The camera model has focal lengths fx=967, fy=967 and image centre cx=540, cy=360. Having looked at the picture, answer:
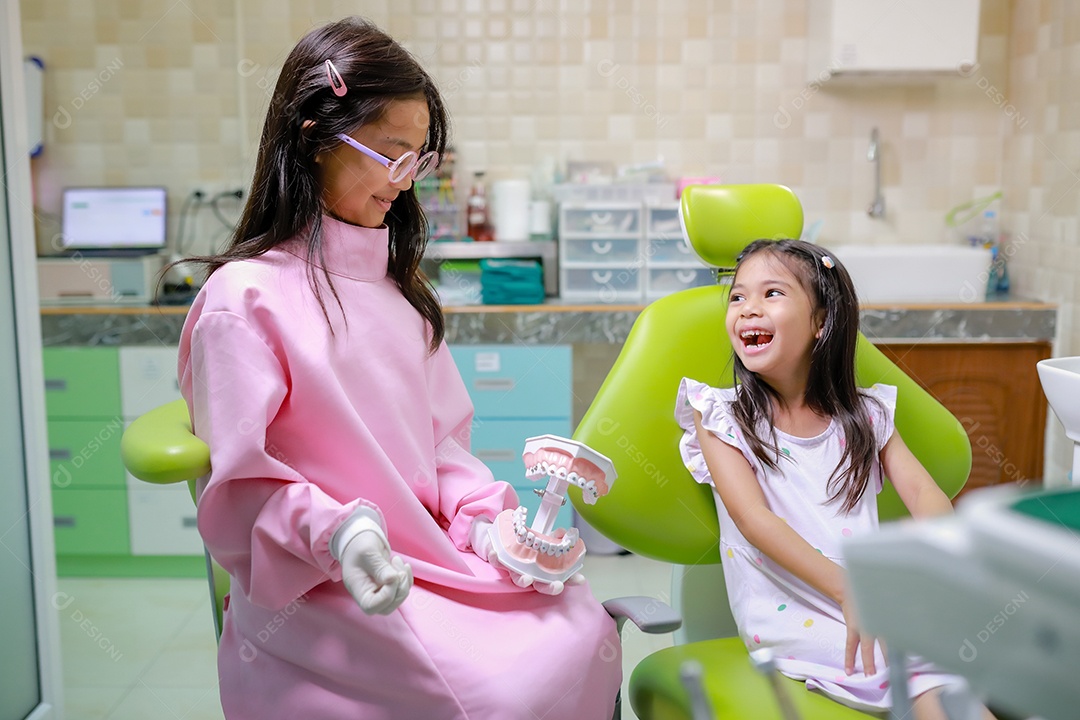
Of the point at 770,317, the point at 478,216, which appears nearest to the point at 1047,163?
the point at 478,216

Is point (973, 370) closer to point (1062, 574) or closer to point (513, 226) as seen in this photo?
point (513, 226)

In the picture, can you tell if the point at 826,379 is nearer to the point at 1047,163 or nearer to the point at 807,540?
the point at 807,540

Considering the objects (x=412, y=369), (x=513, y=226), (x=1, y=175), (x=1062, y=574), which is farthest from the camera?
(x=513, y=226)

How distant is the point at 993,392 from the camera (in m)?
3.13

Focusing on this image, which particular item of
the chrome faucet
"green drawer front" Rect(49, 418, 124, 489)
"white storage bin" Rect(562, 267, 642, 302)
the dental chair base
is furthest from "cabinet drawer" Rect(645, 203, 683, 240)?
the dental chair base

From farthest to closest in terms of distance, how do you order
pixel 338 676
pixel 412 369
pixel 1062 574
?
pixel 412 369 → pixel 338 676 → pixel 1062 574

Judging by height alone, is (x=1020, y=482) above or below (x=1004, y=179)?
below

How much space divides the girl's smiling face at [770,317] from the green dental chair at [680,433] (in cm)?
10

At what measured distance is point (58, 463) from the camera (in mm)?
3143

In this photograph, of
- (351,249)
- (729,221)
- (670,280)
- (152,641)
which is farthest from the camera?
(670,280)

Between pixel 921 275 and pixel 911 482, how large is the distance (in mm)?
1832

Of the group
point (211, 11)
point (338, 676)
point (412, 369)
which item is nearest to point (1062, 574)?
point (338, 676)

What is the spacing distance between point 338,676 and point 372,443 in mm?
306

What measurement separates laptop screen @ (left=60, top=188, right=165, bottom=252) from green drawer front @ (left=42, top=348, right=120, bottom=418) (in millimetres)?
584
